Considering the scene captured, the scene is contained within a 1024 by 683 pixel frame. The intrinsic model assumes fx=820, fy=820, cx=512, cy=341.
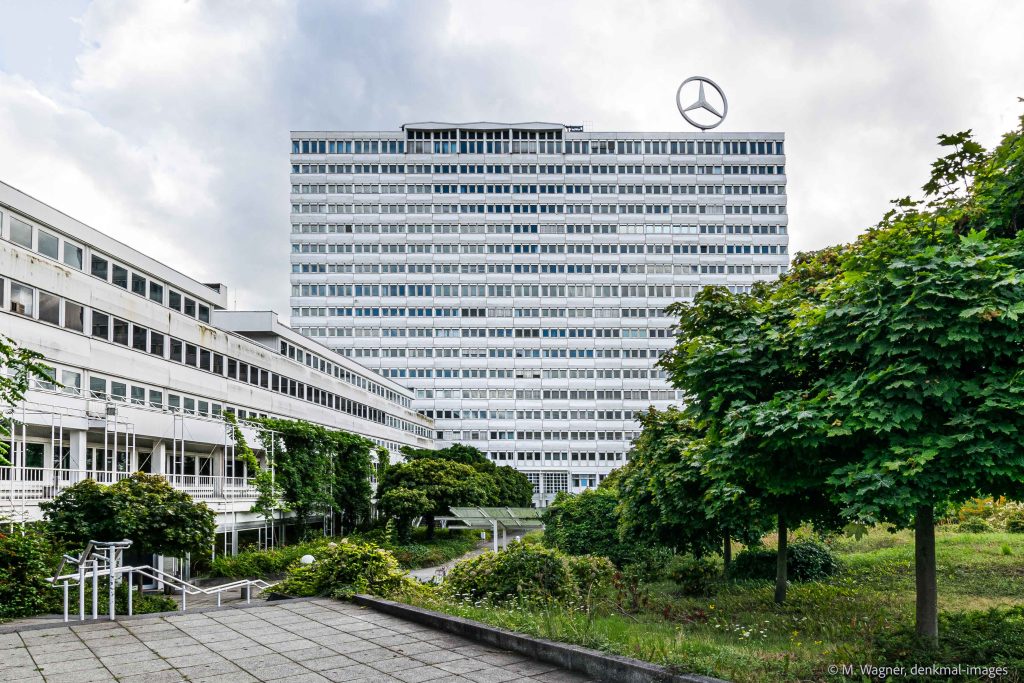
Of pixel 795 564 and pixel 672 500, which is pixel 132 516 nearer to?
pixel 672 500

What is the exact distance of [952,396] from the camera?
7750mm

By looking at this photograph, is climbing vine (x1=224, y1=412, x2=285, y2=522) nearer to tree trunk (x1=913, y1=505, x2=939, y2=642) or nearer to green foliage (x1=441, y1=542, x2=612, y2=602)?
green foliage (x1=441, y1=542, x2=612, y2=602)

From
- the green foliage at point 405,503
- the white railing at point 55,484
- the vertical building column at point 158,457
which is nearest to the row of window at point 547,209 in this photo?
the green foliage at point 405,503

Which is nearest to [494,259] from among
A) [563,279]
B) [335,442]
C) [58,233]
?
[563,279]

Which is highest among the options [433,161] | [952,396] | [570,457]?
[433,161]

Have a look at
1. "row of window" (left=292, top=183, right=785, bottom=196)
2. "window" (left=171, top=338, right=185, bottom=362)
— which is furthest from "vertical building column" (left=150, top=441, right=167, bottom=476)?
"row of window" (left=292, top=183, right=785, bottom=196)

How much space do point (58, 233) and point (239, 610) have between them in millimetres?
20309

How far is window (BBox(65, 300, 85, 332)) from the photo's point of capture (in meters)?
27.8

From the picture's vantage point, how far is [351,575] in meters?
14.1

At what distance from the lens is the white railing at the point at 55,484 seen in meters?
21.0

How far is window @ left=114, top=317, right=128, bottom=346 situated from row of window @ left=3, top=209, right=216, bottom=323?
1387 millimetres

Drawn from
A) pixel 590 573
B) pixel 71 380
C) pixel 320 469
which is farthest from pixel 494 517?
pixel 320 469

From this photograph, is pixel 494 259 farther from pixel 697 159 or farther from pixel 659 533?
pixel 659 533

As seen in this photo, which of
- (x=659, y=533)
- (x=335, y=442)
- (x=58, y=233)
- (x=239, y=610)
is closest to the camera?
(x=239, y=610)
